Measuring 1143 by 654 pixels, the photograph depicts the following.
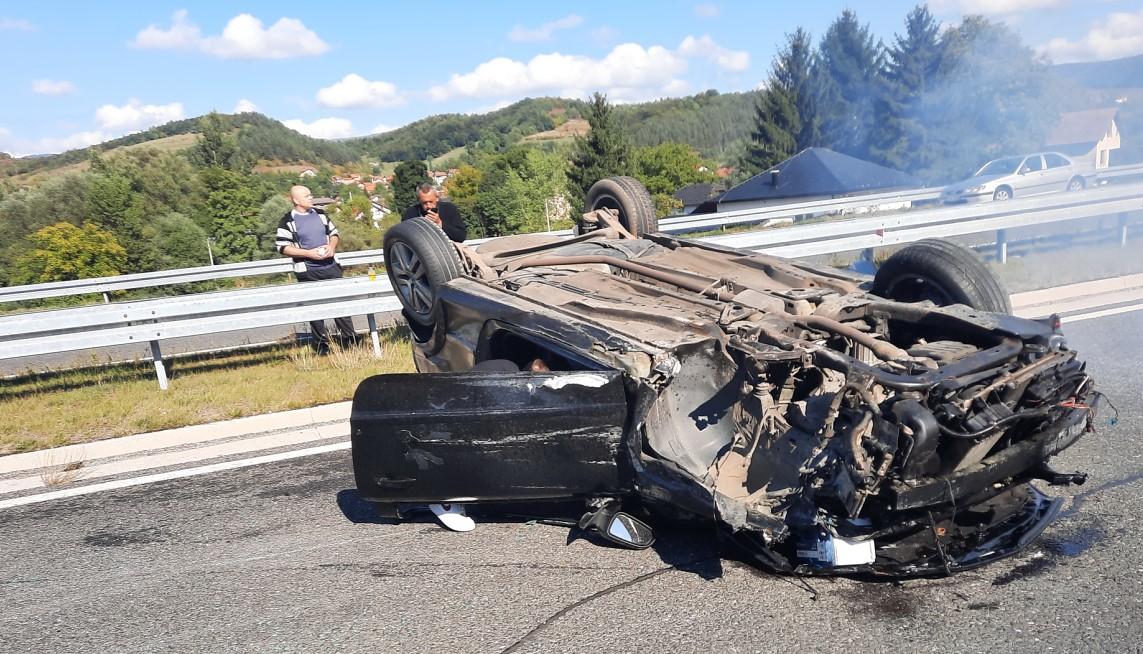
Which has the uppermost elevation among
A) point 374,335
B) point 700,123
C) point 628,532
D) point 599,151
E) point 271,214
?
point 700,123

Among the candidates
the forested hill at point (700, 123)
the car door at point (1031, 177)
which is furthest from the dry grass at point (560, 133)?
the car door at point (1031, 177)

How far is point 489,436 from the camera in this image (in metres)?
3.55

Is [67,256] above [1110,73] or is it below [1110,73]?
below

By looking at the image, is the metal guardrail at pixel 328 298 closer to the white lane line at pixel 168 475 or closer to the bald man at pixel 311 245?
the bald man at pixel 311 245

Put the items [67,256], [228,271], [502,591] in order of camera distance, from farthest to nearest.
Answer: [67,256] < [228,271] < [502,591]

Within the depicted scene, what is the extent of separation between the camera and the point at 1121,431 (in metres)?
4.46

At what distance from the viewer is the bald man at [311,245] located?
309 inches

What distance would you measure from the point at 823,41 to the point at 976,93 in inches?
893

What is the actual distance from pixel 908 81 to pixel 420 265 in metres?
47.7

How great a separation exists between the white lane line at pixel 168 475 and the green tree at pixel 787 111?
188 feet

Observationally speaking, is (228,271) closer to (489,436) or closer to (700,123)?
(489,436)

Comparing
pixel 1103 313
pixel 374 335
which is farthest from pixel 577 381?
pixel 1103 313

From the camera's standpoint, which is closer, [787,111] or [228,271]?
[228,271]

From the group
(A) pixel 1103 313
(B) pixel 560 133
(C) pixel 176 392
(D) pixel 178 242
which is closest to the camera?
(C) pixel 176 392
